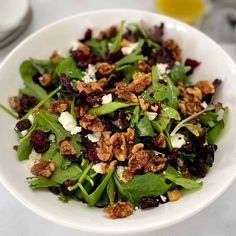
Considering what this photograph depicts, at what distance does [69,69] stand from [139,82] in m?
0.20

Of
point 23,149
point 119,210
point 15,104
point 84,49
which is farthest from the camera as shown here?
point 84,49

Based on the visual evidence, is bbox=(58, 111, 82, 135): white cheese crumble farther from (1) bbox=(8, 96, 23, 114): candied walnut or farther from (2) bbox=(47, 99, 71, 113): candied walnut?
(1) bbox=(8, 96, 23, 114): candied walnut

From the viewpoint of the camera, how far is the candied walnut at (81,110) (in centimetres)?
104

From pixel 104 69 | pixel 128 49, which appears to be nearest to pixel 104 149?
pixel 104 69

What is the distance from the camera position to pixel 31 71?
1.20 metres

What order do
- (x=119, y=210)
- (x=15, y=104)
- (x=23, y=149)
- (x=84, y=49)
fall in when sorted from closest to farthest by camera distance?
(x=119, y=210) → (x=23, y=149) → (x=15, y=104) → (x=84, y=49)

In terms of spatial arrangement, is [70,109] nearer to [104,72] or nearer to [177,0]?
[104,72]

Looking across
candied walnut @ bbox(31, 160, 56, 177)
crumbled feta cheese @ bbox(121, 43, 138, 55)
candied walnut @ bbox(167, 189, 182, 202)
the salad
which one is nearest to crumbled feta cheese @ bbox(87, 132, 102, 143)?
the salad

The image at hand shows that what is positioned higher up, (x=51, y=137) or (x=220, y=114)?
(x=51, y=137)

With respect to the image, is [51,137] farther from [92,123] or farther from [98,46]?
[98,46]

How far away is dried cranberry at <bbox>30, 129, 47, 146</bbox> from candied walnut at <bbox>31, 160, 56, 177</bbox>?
5 centimetres

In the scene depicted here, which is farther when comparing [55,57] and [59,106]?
[55,57]

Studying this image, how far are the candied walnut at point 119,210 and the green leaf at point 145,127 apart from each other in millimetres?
165

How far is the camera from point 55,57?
1239 millimetres
